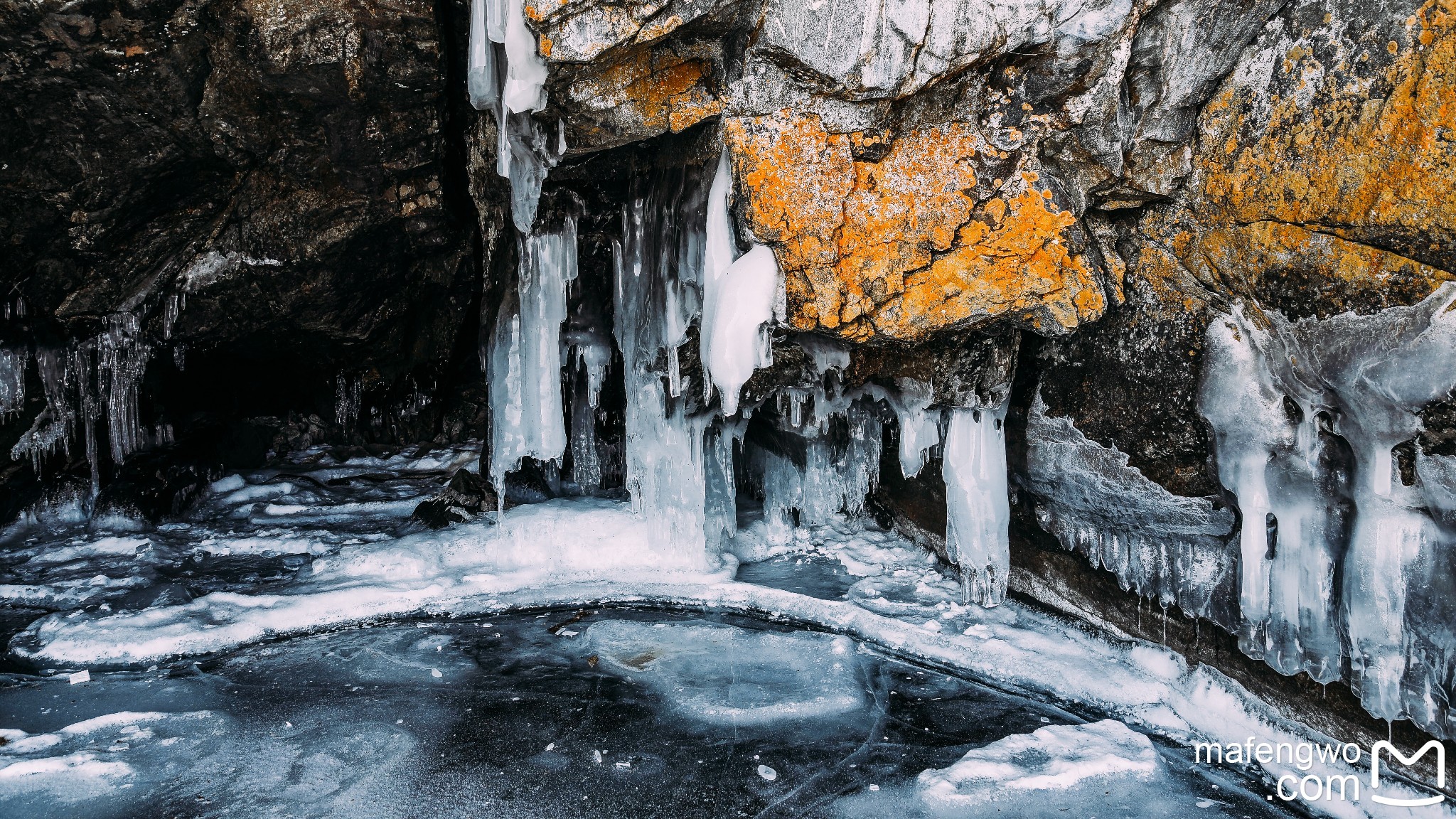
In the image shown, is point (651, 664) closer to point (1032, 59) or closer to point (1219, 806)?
point (1219, 806)

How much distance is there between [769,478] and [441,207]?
3237mm

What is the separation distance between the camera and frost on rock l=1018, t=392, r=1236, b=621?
466 cm

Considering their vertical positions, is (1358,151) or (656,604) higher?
(1358,151)

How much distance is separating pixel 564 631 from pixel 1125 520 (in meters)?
3.18

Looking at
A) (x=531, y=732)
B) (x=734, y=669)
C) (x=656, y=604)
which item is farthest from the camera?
(x=656, y=604)

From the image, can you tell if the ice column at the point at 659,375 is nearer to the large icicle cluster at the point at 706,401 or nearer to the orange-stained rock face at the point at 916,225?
the large icicle cluster at the point at 706,401

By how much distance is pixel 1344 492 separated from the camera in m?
4.00

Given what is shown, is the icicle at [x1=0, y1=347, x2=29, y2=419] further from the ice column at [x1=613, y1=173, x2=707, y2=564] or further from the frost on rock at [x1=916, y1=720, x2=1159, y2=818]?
the frost on rock at [x1=916, y1=720, x2=1159, y2=818]

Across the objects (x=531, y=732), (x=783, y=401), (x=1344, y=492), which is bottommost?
(x=531, y=732)

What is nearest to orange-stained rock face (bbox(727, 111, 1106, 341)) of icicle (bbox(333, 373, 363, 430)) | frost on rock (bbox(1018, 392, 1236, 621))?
frost on rock (bbox(1018, 392, 1236, 621))

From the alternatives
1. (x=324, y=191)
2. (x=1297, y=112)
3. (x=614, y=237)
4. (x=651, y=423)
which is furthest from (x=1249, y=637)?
(x=324, y=191)

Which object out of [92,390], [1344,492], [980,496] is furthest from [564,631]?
[92,390]

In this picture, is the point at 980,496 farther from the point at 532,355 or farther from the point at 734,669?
the point at 532,355

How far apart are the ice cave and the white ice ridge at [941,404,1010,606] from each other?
0.08 ft
